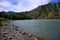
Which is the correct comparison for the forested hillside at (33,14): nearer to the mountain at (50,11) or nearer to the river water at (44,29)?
the mountain at (50,11)

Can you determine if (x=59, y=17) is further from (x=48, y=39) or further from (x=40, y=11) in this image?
(x=48, y=39)

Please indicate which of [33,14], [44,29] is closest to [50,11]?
[33,14]

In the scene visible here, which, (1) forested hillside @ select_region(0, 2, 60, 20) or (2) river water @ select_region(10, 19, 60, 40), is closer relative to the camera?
(2) river water @ select_region(10, 19, 60, 40)

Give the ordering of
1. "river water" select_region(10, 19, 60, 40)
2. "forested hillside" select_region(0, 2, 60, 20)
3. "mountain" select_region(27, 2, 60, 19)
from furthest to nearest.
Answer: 1. "mountain" select_region(27, 2, 60, 19)
2. "forested hillside" select_region(0, 2, 60, 20)
3. "river water" select_region(10, 19, 60, 40)

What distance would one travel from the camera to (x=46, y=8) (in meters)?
32.0

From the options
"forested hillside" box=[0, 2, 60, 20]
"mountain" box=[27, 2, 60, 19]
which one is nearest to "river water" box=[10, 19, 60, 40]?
"forested hillside" box=[0, 2, 60, 20]

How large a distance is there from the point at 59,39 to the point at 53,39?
303mm

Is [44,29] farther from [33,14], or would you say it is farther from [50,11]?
[50,11]

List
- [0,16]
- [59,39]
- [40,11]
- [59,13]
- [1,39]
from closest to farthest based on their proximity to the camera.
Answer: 1. [1,39]
2. [59,39]
3. [0,16]
4. [59,13]
5. [40,11]

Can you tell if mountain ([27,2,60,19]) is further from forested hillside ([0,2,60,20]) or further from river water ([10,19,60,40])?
river water ([10,19,60,40])

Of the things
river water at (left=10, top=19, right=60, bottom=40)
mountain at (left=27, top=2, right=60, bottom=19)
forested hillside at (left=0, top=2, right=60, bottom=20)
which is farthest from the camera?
mountain at (left=27, top=2, right=60, bottom=19)

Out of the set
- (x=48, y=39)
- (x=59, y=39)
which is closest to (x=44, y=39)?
(x=48, y=39)

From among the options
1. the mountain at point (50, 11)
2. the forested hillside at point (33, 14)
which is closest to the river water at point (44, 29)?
the forested hillside at point (33, 14)

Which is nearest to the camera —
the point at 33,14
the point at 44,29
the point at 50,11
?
the point at 44,29
